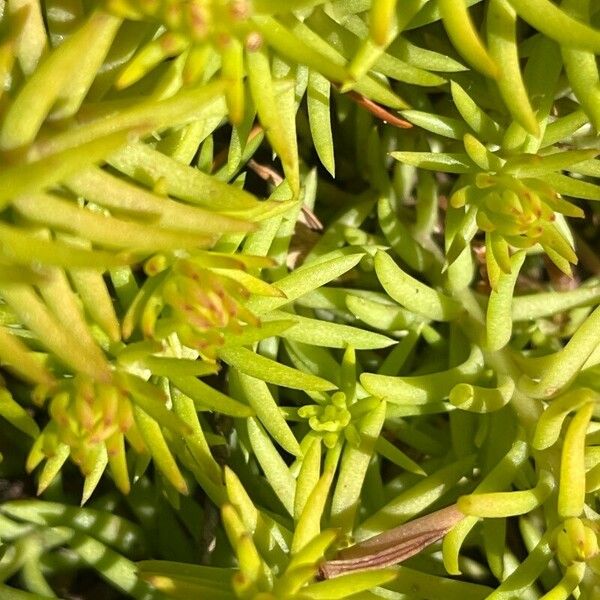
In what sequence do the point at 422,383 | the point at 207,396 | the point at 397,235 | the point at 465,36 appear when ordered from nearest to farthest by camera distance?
the point at 465,36 → the point at 207,396 → the point at 422,383 → the point at 397,235

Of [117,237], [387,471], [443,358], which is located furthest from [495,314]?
[117,237]

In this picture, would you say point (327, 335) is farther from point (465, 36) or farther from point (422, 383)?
point (465, 36)

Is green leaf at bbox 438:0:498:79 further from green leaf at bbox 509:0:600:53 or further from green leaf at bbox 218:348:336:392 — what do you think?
green leaf at bbox 218:348:336:392

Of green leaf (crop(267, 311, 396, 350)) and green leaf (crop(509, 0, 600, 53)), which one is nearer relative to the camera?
green leaf (crop(509, 0, 600, 53))

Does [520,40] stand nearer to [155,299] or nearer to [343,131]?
[343,131]

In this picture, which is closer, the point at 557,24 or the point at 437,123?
the point at 557,24

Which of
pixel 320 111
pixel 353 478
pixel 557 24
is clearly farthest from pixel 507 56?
pixel 353 478

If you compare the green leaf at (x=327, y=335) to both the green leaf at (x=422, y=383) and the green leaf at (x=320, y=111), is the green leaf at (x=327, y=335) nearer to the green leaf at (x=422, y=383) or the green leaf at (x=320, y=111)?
the green leaf at (x=422, y=383)

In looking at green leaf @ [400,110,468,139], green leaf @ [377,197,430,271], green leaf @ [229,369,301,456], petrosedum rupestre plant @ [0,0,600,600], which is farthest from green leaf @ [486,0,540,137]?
green leaf @ [229,369,301,456]

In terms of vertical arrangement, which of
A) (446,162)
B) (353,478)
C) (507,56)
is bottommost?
(353,478)

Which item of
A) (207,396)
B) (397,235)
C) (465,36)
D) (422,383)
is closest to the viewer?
(465,36)
